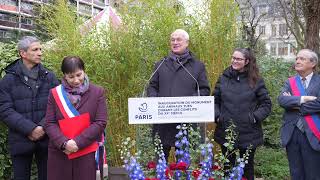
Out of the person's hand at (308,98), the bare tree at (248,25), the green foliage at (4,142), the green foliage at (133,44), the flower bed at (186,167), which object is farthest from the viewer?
the bare tree at (248,25)

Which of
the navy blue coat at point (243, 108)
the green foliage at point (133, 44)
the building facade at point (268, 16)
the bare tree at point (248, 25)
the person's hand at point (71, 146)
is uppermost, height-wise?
the building facade at point (268, 16)

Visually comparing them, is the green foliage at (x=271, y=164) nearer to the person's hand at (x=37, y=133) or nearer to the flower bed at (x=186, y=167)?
the flower bed at (x=186, y=167)

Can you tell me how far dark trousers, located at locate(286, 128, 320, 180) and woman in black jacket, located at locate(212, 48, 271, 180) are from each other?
33 cm

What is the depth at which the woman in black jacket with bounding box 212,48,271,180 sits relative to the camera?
4.05 meters

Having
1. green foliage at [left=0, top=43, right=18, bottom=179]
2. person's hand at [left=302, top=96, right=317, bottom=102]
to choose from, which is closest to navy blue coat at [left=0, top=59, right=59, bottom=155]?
green foliage at [left=0, top=43, right=18, bottom=179]

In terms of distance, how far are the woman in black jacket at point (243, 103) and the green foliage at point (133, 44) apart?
113 cm

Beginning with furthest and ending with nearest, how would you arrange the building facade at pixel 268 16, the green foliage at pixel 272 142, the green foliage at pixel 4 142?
1. the building facade at pixel 268 16
2. the green foliage at pixel 272 142
3. the green foliage at pixel 4 142

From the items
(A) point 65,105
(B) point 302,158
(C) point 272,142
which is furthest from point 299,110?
(C) point 272,142

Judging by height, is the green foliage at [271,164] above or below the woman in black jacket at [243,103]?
below

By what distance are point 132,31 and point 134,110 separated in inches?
67.6

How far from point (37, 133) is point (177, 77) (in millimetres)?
1380

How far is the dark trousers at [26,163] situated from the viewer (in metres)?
3.73

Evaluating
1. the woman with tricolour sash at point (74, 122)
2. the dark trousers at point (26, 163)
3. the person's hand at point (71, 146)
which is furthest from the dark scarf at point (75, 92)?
the dark trousers at point (26, 163)

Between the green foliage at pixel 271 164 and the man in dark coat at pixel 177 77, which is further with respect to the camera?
the green foliage at pixel 271 164
